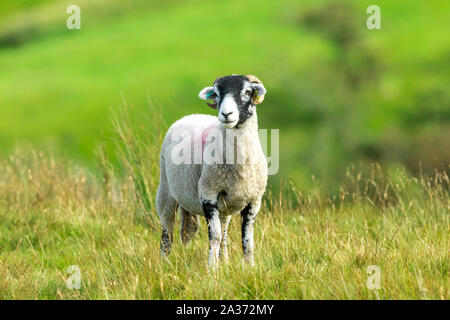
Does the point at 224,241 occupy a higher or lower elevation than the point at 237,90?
lower

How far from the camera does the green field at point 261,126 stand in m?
4.62

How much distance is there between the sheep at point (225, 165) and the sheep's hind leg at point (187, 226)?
445 mm

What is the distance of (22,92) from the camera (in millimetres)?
34500

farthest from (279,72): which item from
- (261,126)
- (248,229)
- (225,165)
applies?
(225,165)

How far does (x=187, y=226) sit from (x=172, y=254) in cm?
56

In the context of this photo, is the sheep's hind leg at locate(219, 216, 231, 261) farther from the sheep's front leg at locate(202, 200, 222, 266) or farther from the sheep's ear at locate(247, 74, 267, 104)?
the sheep's ear at locate(247, 74, 267, 104)

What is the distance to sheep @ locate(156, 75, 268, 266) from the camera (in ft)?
15.0

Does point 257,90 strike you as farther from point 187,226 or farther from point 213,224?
point 187,226

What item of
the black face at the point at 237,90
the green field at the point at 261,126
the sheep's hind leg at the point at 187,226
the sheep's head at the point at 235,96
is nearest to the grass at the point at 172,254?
the green field at the point at 261,126

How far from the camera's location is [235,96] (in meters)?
4.52

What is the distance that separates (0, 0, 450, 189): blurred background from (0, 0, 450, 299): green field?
0.13m

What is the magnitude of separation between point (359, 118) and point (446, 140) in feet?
23.8

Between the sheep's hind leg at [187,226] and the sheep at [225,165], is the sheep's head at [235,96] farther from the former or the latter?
the sheep's hind leg at [187,226]

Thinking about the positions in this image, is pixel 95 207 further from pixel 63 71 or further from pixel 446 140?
pixel 63 71
